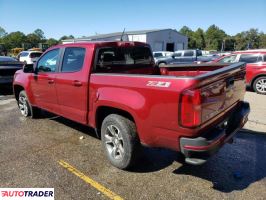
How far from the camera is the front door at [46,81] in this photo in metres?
5.43

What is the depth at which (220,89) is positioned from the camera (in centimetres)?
351

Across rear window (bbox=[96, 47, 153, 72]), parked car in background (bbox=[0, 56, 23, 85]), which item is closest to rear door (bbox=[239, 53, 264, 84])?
rear window (bbox=[96, 47, 153, 72])

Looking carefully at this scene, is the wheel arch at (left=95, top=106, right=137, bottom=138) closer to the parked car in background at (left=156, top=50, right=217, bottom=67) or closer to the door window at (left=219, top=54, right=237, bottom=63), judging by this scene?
the door window at (left=219, top=54, right=237, bottom=63)

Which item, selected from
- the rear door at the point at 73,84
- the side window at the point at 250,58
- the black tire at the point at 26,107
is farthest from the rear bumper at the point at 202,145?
the side window at the point at 250,58

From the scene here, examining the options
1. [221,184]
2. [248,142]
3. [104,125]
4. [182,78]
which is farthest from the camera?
[248,142]

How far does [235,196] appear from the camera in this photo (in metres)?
3.46

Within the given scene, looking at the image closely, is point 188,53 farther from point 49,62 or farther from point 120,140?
point 120,140

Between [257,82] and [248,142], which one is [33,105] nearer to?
[248,142]

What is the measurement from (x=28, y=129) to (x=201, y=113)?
176 inches

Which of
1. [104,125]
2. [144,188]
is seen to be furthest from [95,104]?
[144,188]

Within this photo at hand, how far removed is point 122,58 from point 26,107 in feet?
11.1

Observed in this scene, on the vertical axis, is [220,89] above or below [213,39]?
below

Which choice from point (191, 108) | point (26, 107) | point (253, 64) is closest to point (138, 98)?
point (191, 108)

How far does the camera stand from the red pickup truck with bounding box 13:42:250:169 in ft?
10.3
